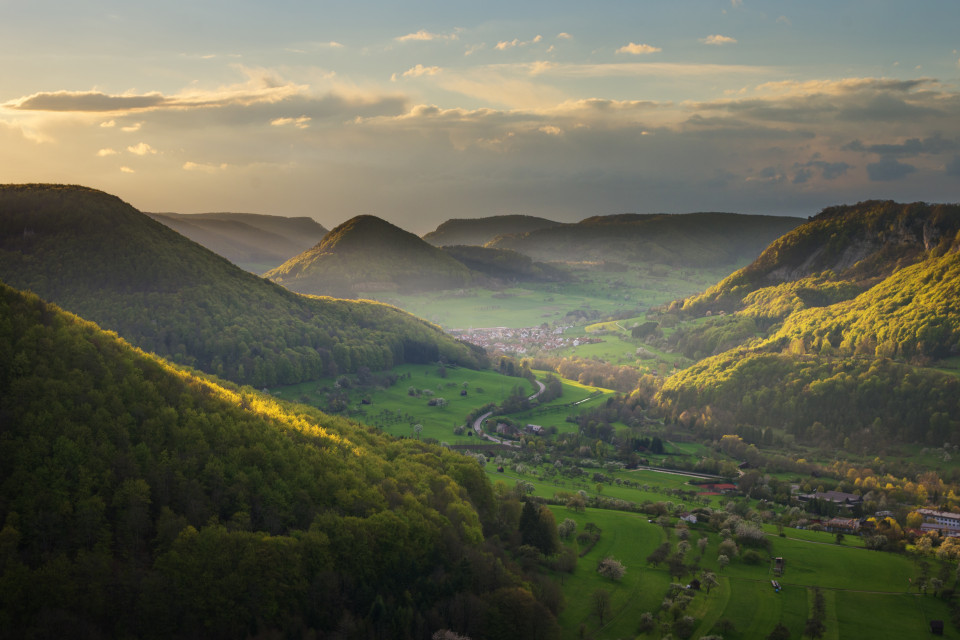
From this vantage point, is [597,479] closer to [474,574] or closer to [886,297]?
[474,574]

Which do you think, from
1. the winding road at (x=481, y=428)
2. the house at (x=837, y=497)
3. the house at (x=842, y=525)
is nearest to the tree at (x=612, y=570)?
the house at (x=842, y=525)

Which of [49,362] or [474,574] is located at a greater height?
[49,362]

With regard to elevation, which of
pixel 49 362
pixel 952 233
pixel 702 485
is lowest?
pixel 702 485

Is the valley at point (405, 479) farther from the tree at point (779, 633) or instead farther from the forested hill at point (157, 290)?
the forested hill at point (157, 290)

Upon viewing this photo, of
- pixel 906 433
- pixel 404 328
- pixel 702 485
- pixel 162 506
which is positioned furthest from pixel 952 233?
pixel 162 506

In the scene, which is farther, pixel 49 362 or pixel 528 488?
pixel 528 488

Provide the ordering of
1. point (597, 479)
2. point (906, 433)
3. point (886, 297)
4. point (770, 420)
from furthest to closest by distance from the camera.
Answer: point (886, 297) < point (770, 420) < point (906, 433) < point (597, 479)

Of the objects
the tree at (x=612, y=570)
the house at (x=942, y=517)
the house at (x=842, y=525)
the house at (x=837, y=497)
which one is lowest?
the house at (x=837, y=497)
